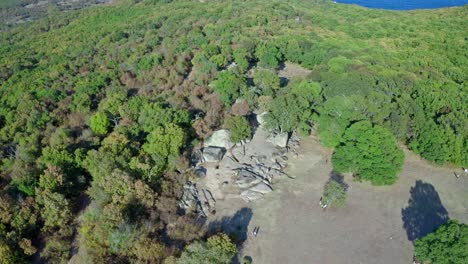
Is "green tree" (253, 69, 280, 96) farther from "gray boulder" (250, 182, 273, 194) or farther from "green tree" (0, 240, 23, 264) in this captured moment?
"green tree" (0, 240, 23, 264)

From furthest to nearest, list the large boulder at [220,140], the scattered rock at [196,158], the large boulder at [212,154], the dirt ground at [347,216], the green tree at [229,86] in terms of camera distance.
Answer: the green tree at [229,86] → the large boulder at [220,140] → the large boulder at [212,154] → the scattered rock at [196,158] → the dirt ground at [347,216]

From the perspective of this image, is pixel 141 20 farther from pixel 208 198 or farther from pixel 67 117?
pixel 208 198

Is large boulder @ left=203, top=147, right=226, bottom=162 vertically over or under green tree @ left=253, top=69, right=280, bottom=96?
under

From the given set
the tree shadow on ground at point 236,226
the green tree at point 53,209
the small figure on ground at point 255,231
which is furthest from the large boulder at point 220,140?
the green tree at point 53,209

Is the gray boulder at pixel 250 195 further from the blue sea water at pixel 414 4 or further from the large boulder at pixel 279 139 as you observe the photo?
the blue sea water at pixel 414 4

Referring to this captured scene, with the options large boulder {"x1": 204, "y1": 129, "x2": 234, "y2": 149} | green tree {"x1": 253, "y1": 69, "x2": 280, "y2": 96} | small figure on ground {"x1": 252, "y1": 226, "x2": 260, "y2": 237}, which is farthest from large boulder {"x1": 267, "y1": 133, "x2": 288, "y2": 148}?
small figure on ground {"x1": 252, "y1": 226, "x2": 260, "y2": 237}

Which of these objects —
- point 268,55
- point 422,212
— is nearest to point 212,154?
point 422,212

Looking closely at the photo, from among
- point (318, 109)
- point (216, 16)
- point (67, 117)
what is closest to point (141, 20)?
point (216, 16)
